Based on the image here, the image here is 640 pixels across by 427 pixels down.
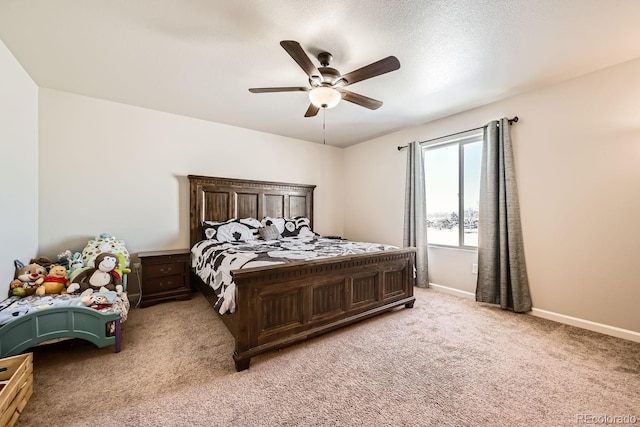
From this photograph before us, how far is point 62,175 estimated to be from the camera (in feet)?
9.71

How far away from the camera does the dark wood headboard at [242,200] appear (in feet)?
12.3

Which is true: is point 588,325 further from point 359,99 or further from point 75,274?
point 75,274

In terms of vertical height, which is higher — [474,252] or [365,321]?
[474,252]

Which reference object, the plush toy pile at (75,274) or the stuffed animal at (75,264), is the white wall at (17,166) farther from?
the stuffed animal at (75,264)

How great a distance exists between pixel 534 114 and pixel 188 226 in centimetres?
464

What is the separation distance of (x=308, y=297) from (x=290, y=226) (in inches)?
82.7

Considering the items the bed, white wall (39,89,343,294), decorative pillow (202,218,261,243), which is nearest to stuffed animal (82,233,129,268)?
white wall (39,89,343,294)

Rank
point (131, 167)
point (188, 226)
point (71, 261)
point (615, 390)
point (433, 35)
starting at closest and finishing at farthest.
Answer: point (615, 390)
point (433, 35)
point (71, 261)
point (131, 167)
point (188, 226)

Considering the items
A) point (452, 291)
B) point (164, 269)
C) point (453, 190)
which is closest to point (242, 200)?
point (164, 269)

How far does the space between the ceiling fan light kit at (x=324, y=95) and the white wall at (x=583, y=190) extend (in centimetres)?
228

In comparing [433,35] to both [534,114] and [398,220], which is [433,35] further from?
[398,220]

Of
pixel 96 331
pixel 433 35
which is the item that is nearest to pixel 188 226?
pixel 96 331

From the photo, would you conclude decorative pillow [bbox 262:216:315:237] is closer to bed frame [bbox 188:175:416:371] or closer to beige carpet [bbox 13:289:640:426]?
bed frame [bbox 188:175:416:371]

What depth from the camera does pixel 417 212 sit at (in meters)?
3.93
